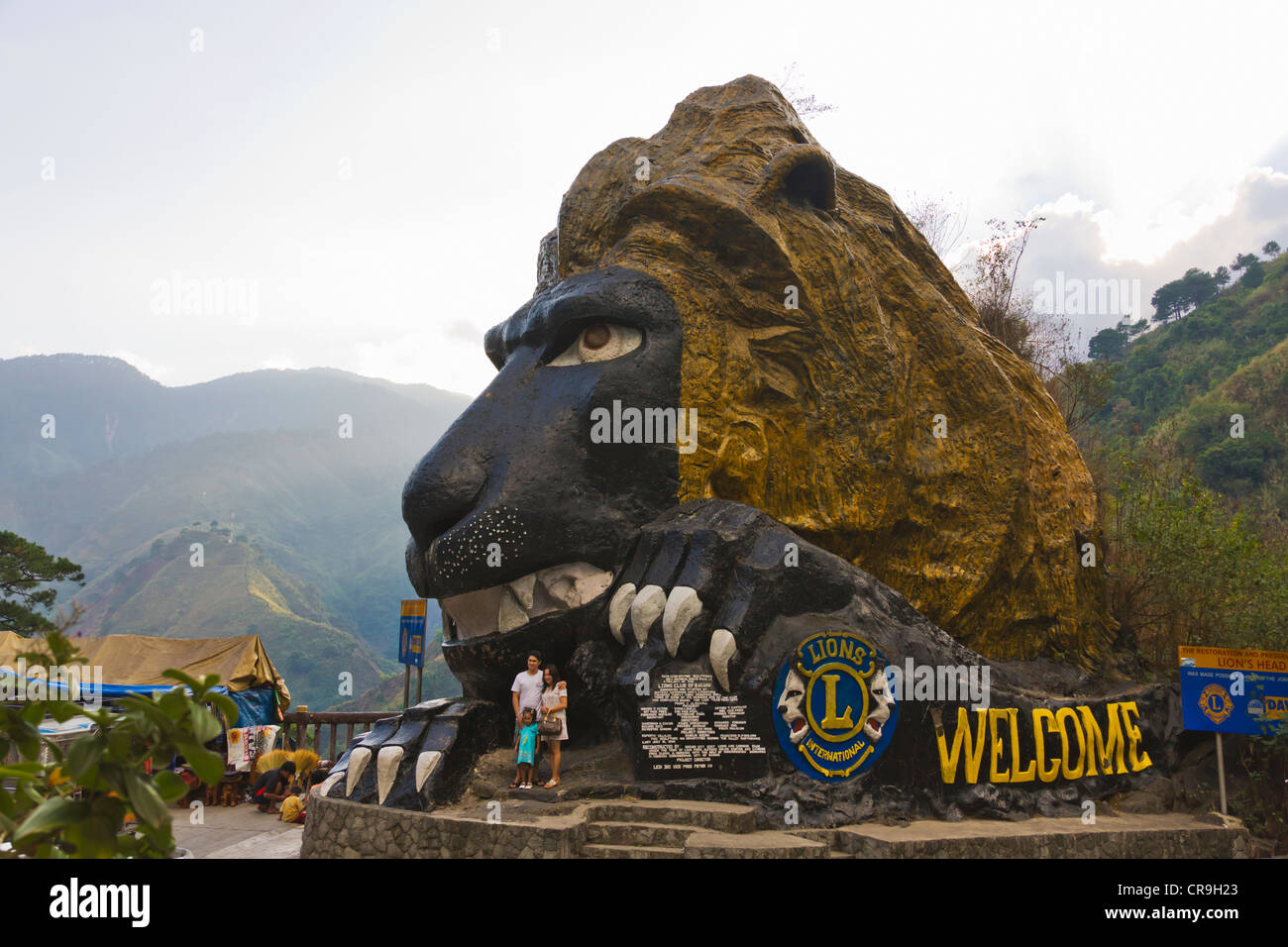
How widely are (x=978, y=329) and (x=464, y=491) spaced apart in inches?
223

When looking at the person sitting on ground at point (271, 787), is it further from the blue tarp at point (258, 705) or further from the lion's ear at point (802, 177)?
the lion's ear at point (802, 177)

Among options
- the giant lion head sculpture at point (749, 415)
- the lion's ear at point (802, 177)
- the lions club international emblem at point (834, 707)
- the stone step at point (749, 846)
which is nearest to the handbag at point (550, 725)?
the giant lion head sculpture at point (749, 415)

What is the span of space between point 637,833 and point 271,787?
696cm

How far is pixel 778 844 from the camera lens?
4.50 metres

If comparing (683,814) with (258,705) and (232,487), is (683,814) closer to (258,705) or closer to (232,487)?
(258,705)

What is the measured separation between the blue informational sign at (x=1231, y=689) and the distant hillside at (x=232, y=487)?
220ft

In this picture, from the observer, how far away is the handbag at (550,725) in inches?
216

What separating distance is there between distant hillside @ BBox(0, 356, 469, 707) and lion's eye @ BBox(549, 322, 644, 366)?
66.1 m

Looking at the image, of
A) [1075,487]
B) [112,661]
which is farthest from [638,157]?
[112,661]

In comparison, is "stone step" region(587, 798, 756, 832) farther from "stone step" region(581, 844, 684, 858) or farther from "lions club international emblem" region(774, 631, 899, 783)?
"lions club international emblem" region(774, 631, 899, 783)

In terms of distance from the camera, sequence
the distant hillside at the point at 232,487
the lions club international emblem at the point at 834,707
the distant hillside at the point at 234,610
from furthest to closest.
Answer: the distant hillside at the point at 232,487, the distant hillside at the point at 234,610, the lions club international emblem at the point at 834,707

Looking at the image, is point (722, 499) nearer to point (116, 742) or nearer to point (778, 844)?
point (778, 844)

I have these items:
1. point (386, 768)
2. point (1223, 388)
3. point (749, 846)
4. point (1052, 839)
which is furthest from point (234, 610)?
point (1052, 839)

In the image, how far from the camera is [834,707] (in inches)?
212
